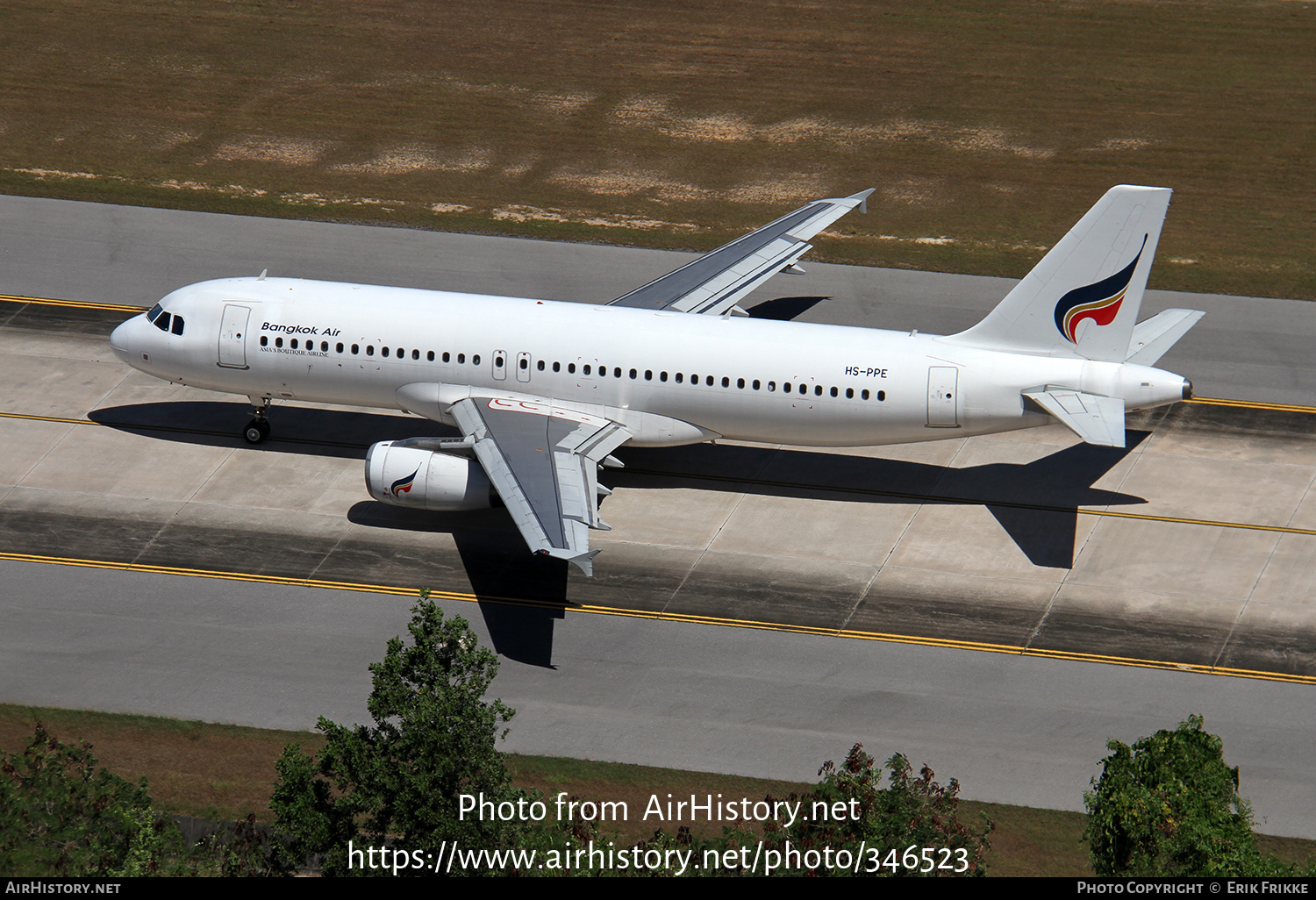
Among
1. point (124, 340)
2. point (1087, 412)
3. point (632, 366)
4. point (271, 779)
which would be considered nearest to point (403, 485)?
point (632, 366)

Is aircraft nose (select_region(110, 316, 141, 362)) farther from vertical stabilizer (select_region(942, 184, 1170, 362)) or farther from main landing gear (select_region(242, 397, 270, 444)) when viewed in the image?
vertical stabilizer (select_region(942, 184, 1170, 362))

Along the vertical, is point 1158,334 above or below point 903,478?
above

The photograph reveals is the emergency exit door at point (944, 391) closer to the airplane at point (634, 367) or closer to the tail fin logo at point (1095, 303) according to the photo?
the airplane at point (634, 367)

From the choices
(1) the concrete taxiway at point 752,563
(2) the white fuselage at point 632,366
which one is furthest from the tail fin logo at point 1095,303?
(1) the concrete taxiway at point 752,563

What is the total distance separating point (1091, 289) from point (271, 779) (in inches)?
946

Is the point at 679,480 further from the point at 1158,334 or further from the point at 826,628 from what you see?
the point at 1158,334

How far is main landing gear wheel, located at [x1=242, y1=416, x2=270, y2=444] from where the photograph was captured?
136 ft

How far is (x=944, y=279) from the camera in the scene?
52.2 m

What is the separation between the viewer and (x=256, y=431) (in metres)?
41.6

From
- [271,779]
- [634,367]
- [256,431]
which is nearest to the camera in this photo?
[271,779]

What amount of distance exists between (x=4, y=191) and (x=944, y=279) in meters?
38.7

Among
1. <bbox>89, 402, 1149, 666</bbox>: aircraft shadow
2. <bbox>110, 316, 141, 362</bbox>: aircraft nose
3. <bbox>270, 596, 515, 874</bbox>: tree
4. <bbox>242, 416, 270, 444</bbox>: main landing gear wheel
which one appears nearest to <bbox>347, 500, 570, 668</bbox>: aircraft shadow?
<bbox>89, 402, 1149, 666</bbox>: aircraft shadow

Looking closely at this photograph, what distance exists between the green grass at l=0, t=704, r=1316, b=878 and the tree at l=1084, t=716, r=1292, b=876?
5852 mm

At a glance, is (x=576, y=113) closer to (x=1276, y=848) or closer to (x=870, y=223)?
(x=870, y=223)
